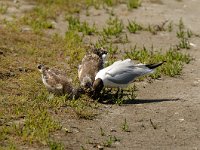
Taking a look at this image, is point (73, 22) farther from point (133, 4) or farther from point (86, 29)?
point (133, 4)

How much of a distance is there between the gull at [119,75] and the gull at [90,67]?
0.16m

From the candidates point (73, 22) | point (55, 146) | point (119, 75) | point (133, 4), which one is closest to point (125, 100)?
point (119, 75)

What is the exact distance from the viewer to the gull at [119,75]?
895cm

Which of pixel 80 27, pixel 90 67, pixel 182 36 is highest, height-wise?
pixel 90 67

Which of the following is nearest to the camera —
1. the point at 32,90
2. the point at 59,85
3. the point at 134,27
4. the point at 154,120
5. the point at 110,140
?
the point at 110,140

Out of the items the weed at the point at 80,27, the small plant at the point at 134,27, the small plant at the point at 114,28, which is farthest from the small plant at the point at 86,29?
the small plant at the point at 134,27

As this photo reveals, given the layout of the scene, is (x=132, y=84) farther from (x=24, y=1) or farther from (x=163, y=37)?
(x=24, y=1)

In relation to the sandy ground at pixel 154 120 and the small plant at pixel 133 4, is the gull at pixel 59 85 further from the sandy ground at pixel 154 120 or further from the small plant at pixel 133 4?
the small plant at pixel 133 4

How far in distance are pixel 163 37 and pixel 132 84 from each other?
317 cm

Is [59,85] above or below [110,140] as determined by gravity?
above

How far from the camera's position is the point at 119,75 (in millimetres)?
9062

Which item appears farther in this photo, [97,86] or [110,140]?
[97,86]

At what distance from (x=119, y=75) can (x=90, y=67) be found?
2.28ft

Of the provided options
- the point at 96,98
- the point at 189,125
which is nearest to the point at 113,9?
the point at 96,98
